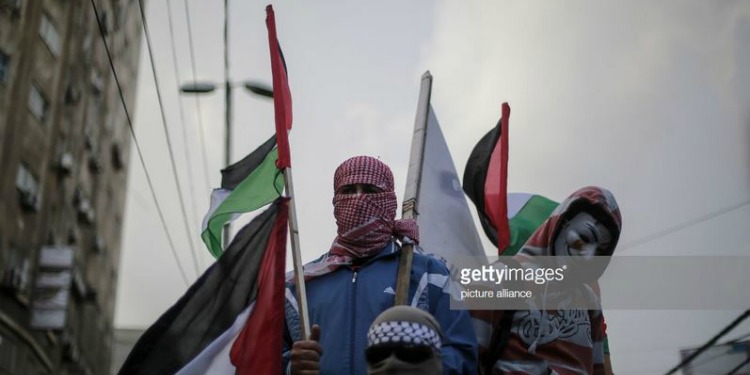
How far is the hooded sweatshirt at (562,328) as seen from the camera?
13.8 feet

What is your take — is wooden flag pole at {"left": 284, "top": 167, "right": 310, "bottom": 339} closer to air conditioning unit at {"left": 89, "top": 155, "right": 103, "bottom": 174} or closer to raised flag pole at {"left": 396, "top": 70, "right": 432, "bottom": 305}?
raised flag pole at {"left": 396, "top": 70, "right": 432, "bottom": 305}

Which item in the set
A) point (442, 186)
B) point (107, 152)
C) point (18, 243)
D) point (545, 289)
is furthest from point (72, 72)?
point (545, 289)

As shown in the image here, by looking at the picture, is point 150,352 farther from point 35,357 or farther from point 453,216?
point 35,357

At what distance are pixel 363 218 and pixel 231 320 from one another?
28.3 inches

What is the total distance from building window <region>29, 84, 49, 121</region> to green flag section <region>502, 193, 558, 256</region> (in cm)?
1831

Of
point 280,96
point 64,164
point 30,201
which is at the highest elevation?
point 64,164

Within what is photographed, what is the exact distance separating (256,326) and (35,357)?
68.6 ft

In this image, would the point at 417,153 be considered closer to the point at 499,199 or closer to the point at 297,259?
the point at 499,199

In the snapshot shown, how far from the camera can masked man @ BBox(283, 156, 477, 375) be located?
→ 3.96m

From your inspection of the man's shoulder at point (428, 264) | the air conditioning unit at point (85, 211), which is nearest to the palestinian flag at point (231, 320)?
the man's shoulder at point (428, 264)

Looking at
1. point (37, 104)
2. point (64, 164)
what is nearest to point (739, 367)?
point (37, 104)

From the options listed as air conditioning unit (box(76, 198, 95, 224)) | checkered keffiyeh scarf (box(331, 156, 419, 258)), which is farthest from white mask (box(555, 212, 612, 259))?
air conditioning unit (box(76, 198, 95, 224))

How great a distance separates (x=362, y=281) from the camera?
4.17 meters

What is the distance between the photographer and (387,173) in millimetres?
4340
